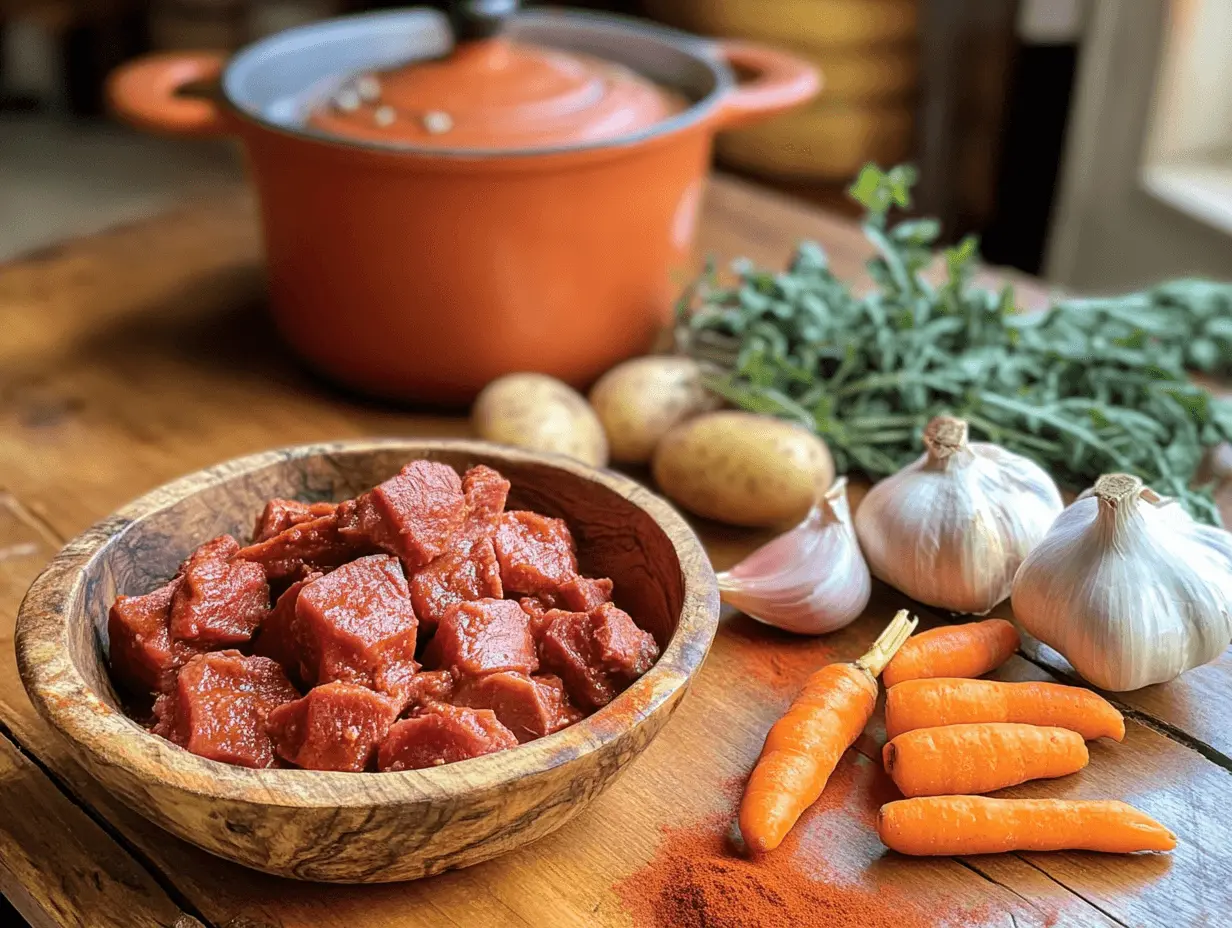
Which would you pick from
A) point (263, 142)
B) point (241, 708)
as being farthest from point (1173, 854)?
point (263, 142)

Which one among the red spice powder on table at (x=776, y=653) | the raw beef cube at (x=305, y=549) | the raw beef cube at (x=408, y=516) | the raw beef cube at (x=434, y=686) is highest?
the raw beef cube at (x=408, y=516)

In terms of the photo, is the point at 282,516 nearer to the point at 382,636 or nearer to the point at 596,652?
the point at 382,636

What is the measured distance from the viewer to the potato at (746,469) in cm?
135

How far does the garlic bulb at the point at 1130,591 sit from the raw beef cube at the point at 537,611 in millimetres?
429

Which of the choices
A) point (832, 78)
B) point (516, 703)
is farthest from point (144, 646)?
point (832, 78)

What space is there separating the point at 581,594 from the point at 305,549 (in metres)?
0.23

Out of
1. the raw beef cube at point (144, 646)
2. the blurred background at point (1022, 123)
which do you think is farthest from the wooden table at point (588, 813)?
the blurred background at point (1022, 123)

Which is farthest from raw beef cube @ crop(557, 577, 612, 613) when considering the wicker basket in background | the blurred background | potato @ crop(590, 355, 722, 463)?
the wicker basket in background

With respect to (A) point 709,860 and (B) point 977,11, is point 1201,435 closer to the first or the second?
(A) point 709,860

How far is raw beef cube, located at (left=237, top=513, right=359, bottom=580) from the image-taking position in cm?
103

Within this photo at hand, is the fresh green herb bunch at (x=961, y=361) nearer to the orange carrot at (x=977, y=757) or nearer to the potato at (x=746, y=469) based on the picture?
the potato at (x=746, y=469)

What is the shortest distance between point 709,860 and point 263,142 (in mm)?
971

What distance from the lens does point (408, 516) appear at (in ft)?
3.32

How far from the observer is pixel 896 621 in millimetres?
1148
